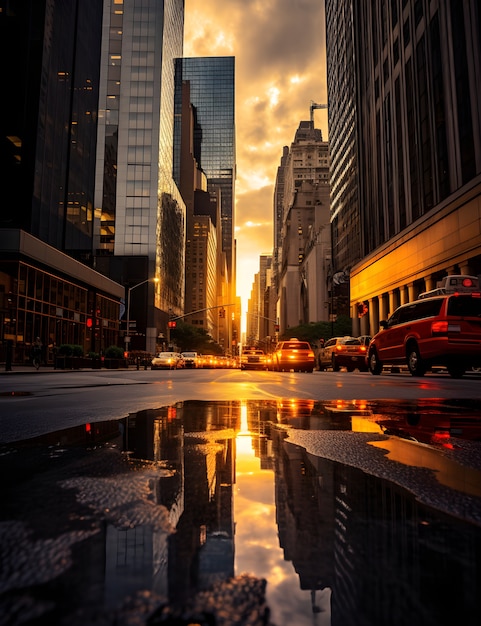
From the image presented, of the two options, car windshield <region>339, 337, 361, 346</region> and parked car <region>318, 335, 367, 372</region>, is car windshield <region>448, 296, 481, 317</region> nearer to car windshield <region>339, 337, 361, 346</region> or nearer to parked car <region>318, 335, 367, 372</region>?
parked car <region>318, 335, 367, 372</region>

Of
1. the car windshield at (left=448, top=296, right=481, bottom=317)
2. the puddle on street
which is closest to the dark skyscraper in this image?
the car windshield at (left=448, top=296, right=481, bottom=317)

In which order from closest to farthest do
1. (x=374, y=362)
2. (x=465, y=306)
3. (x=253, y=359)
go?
(x=465, y=306)
(x=374, y=362)
(x=253, y=359)

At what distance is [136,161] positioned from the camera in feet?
265

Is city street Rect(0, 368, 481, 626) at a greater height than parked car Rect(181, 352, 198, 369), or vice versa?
parked car Rect(181, 352, 198, 369)

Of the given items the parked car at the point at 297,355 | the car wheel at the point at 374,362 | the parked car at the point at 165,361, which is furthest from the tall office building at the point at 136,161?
the car wheel at the point at 374,362

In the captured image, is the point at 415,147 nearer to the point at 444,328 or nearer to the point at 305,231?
the point at 444,328

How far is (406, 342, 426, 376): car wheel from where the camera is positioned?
1540cm

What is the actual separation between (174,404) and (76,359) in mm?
26637

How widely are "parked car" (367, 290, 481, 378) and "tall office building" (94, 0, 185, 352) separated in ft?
201

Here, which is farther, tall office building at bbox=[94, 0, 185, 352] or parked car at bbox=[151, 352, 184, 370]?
tall office building at bbox=[94, 0, 185, 352]

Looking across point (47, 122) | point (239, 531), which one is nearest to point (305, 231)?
point (47, 122)

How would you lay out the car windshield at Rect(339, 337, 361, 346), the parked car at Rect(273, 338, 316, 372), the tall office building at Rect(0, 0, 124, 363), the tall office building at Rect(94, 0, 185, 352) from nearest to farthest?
the car windshield at Rect(339, 337, 361, 346), the parked car at Rect(273, 338, 316, 372), the tall office building at Rect(0, 0, 124, 363), the tall office building at Rect(94, 0, 185, 352)

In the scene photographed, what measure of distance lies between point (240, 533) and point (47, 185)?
53519mm

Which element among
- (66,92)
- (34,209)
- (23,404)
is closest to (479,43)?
(23,404)
